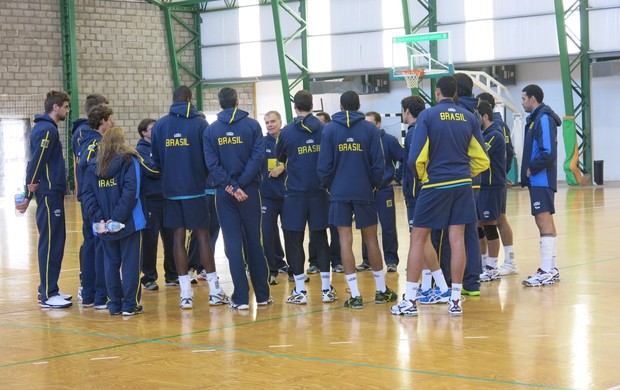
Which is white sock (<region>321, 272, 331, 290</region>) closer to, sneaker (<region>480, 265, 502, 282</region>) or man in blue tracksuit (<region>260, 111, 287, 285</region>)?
man in blue tracksuit (<region>260, 111, 287, 285</region>)

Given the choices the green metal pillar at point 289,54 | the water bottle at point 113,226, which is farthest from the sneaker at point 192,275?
the green metal pillar at point 289,54

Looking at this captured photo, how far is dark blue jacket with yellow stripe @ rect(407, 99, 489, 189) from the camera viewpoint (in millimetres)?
7461

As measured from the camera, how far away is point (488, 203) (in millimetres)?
9297

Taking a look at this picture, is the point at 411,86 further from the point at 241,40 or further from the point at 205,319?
the point at 205,319

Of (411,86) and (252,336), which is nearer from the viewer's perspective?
(252,336)

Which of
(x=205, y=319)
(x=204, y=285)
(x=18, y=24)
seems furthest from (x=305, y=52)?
(x=205, y=319)

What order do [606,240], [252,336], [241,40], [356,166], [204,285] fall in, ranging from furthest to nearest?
[241,40] < [606,240] < [204,285] < [356,166] < [252,336]

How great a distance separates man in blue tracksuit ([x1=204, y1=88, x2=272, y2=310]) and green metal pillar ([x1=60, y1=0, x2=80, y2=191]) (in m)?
21.9

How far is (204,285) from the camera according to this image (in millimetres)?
9883

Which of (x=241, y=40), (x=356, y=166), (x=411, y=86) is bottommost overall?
(x=356, y=166)

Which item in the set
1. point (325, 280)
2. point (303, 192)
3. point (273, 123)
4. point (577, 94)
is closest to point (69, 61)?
point (577, 94)

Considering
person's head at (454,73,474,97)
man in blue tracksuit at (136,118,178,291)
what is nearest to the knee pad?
person's head at (454,73,474,97)

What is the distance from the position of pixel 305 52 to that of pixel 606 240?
18782mm

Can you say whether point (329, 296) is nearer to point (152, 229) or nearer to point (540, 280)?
point (540, 280)
